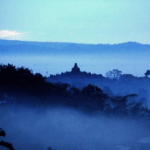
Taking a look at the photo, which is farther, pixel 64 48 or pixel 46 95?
pixel 64 48

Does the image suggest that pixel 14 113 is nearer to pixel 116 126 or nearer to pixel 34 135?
pixel 34 135

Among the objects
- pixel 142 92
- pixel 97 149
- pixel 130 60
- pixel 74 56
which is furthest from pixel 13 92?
pixel 130 60

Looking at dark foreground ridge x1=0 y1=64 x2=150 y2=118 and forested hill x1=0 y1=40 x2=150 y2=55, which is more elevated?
forested hill x1=0 y1=40 x2=150 y2=55

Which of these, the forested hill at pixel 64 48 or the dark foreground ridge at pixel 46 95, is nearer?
the dark foreground ridge at pixel 46 95

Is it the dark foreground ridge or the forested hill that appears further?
the forested hill
